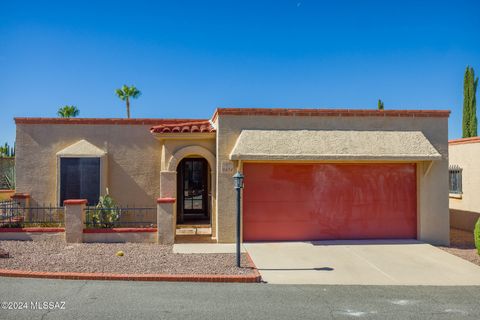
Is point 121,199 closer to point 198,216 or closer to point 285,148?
point 198,216

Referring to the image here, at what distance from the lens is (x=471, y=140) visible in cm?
1453

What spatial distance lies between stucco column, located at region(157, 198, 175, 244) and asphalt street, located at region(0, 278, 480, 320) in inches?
133

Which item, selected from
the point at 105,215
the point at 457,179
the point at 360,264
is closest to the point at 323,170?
the point at 360,264

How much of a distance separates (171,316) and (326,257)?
5075mm

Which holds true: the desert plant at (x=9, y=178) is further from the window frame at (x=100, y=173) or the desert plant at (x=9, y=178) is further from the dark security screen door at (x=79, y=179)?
the dark security screen door at (x=79, y=179)

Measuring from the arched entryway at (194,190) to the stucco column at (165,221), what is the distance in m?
3.95

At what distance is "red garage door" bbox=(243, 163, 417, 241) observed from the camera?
11.6 metres

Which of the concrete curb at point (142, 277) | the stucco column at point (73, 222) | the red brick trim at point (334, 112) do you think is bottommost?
the concrete curb at point (142, 277)

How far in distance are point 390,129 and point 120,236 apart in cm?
874

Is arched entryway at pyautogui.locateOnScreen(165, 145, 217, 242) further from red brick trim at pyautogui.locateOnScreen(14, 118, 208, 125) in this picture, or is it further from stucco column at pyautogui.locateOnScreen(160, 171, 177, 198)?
red brick trim at pyautogui.locateOnScreen(14, 118, 208, 125)

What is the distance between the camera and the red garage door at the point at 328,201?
11609 millimetres

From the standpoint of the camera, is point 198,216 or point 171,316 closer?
point 171,316

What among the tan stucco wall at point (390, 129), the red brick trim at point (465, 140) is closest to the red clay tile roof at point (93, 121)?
the tan stucco wall at point (390, 129)

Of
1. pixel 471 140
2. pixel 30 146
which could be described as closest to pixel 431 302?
pixel 471 140
